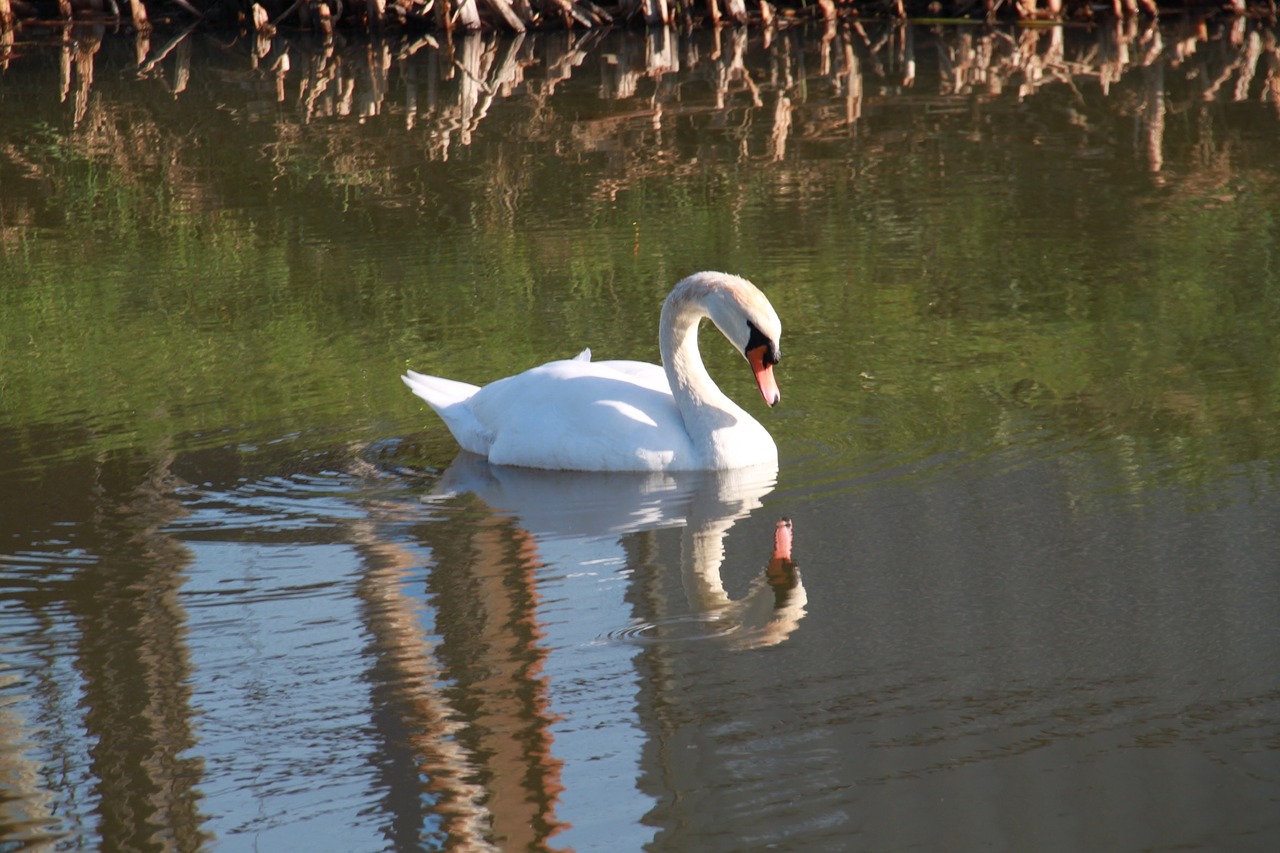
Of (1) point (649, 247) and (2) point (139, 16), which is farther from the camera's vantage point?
(2) point (139, 16)

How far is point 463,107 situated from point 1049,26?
27.8 feet

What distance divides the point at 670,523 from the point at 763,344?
34.5 inches

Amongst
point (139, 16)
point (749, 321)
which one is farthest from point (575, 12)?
point (749, 321)

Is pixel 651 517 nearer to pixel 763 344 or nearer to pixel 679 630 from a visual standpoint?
pixel 763 344

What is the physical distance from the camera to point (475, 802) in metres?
4.20

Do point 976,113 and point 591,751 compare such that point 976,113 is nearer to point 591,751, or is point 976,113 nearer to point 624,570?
point 624,570

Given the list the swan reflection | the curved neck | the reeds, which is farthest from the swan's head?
the reeds

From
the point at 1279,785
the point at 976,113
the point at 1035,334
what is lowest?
the point at 1279,785

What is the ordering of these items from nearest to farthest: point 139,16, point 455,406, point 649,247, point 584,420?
point 584,420, point 455,406, point 649,247, point 139,16

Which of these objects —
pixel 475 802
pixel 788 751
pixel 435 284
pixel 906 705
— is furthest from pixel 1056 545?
pixel 435 284

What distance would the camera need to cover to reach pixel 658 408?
693 cm

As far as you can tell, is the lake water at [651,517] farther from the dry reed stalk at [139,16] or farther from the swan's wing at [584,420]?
the dry reed stalk at [139,16]

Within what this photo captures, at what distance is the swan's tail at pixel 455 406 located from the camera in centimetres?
718

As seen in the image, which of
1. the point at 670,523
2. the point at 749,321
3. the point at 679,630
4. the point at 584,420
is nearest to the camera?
the point at 679,630
